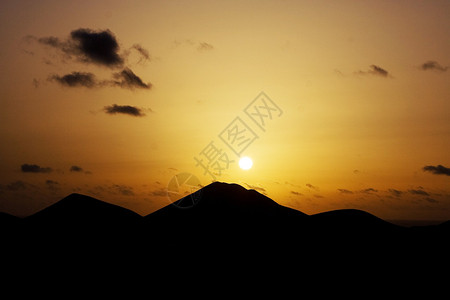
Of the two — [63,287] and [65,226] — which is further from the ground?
[65,226]

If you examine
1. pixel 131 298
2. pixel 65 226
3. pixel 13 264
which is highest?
pixel 65 226

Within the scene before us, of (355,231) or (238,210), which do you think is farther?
(238,210)

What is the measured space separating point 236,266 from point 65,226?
3509 cm

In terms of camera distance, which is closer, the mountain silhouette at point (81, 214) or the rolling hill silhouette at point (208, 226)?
the rolling hill silhouette at point (208, 226)

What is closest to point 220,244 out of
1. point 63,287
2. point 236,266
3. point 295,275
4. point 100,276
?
point 236,266

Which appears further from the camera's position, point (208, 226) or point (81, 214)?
point (208, 226)

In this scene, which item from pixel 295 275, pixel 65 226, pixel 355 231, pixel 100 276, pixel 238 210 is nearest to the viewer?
pixel 100 276

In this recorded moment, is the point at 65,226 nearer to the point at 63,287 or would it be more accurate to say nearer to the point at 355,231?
the point at 63,287

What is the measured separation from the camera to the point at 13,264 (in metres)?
79.3

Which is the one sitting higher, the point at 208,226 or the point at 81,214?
the point at 81,214

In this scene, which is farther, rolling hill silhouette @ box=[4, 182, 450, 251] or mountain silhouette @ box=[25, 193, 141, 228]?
mountain silhouette @ box=[25, 193, 141, 228]

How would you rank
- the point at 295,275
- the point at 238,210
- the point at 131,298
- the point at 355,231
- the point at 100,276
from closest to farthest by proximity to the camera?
the point at 131,298
the point at 100,276
the point at 295,275
the point at 355,231
the point at 238,210

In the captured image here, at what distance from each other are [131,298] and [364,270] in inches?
1612

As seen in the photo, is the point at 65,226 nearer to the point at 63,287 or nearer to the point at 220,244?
the point at 63,287
